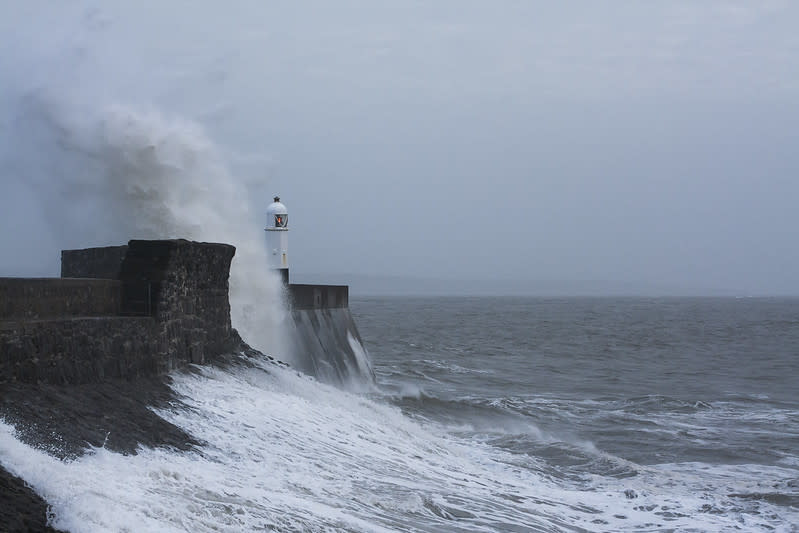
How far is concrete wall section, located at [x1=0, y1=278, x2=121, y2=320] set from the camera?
7.27m

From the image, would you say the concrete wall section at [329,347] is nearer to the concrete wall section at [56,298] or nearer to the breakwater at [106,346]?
the breakwater at [106,346]

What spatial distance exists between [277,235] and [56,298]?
906 cm

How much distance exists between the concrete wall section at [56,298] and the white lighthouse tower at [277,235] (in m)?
7.68

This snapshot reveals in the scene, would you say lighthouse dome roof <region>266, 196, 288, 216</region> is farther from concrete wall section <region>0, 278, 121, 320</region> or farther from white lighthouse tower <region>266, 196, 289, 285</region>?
concrete wall section <region>0, 278, 121, 320</region>

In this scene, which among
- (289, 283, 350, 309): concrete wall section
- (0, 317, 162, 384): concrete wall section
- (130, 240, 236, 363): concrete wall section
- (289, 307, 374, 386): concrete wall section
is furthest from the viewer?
(289, 283, 350, 309): concrete wall section

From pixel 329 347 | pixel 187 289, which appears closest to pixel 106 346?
pixel 187 289

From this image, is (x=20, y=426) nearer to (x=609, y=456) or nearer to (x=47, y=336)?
(x=47, y=336)

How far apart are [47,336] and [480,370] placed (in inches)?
690

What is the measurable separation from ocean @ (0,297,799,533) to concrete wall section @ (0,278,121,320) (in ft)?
→ 3.39

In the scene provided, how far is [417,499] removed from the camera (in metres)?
7.32

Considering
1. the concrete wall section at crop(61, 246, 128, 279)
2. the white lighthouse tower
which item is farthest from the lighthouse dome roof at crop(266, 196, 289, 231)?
the concrete wall section at crop(61, 246, 128, 279)

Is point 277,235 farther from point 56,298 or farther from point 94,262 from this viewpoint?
point 56,298

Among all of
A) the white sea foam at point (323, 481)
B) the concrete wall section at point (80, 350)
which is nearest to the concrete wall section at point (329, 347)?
the white sea foam at point (323, 481)

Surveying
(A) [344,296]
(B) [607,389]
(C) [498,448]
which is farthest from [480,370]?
(C) [498,448]
